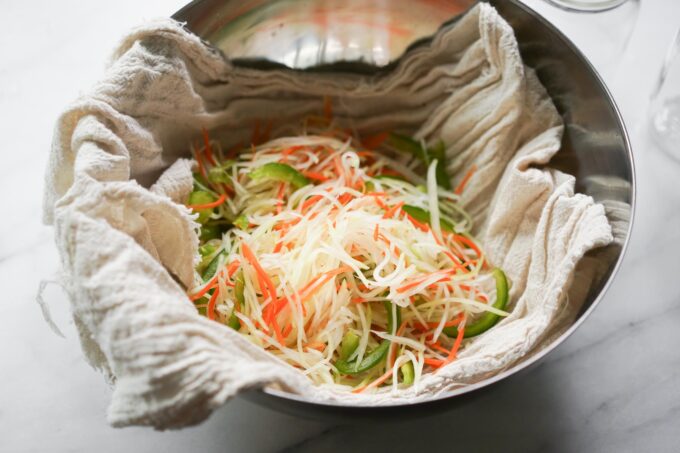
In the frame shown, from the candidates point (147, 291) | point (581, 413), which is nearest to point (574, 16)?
point (581, 413)

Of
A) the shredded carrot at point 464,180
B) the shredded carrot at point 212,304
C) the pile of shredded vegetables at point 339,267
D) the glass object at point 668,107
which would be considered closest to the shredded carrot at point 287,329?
the pile of shredded vegetables at point 339,267

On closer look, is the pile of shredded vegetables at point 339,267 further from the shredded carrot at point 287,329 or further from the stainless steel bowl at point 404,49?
the stainless steel bowl at point 404,49

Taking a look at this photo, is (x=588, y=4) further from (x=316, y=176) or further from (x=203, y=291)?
(x=203, y=291)

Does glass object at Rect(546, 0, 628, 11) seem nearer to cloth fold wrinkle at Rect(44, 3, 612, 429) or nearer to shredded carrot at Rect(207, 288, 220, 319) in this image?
cloth fold wrinkle at Rect(44, 3, 612, 429)

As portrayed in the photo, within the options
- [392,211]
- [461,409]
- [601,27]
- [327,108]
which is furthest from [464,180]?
[601,27]

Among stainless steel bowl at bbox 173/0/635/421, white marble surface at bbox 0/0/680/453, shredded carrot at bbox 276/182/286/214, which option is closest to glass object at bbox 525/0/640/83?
white marble surface at bbox 0/0/680/453
